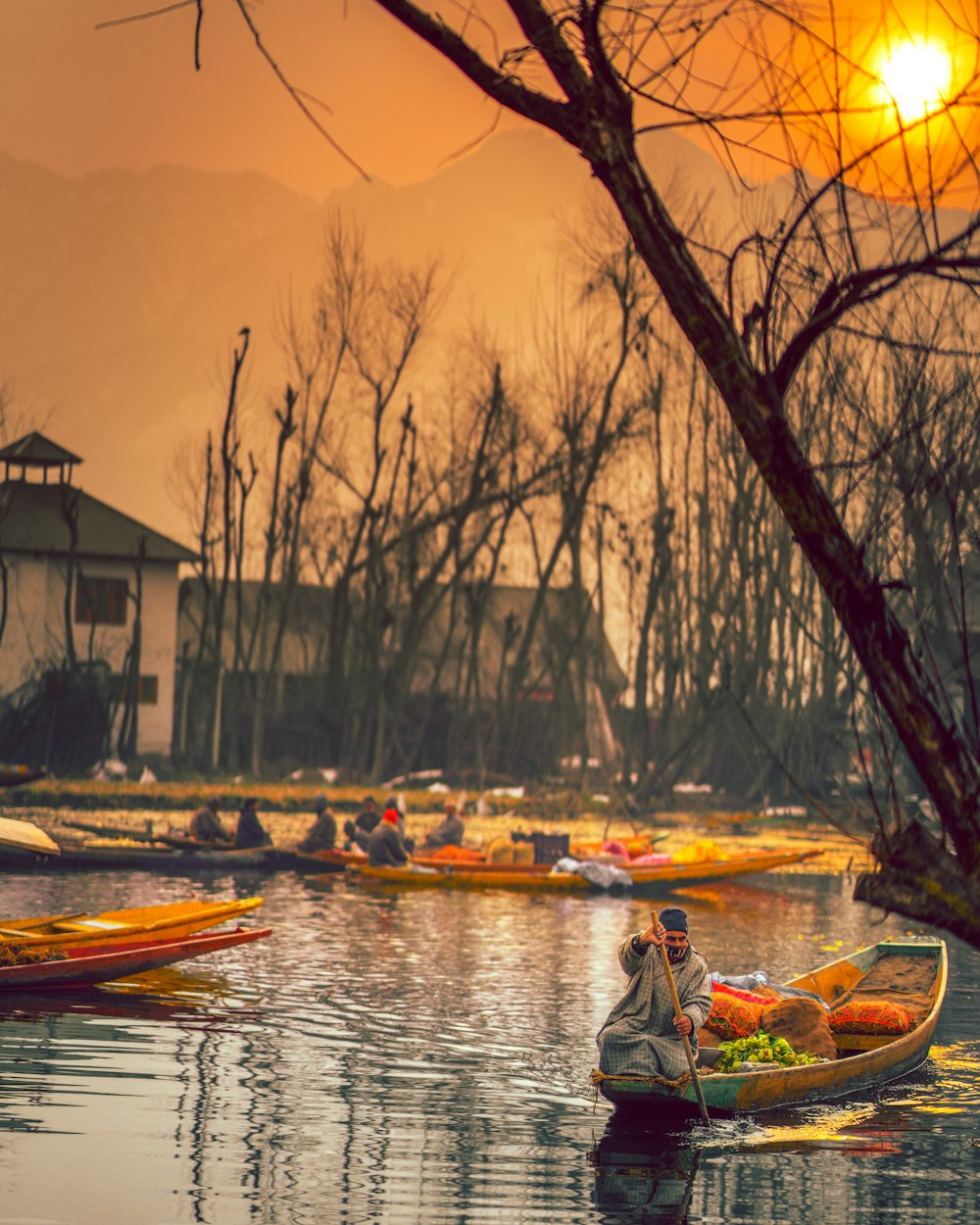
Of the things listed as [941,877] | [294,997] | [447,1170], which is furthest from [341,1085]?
[941,877]

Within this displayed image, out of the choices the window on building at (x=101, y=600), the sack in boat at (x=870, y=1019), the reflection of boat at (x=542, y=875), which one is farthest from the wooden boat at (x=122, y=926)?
the window on building at (x=101, y=600)

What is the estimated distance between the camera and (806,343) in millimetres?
3936

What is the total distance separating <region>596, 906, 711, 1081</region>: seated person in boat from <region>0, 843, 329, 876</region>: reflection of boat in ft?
53.1

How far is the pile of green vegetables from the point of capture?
1138 centimetres

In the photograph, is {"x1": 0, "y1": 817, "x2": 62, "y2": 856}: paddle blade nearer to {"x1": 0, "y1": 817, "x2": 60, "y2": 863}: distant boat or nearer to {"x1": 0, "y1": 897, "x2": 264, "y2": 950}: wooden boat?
{"x1": 0, "y1": 817, "x2": 60, "y2": 863}: distant boat

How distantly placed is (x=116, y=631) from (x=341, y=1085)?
39.9 metres

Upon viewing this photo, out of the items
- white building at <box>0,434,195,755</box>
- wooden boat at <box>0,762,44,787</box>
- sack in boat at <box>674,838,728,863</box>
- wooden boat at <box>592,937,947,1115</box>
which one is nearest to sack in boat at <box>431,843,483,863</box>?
sack in boat at <box>674,838,728,863</box>

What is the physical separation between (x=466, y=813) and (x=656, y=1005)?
101 ft

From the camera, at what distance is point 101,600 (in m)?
50.8

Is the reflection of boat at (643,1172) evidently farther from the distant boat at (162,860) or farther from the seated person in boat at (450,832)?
the seated person in boat at (450,832)

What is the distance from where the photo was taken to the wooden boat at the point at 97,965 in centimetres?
1427

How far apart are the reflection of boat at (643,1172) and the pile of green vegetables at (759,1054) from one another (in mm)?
727

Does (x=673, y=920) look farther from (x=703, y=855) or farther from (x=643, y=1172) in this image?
(x=703, y=855)

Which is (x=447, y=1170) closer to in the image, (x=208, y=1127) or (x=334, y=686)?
(x=208, y=1127)
